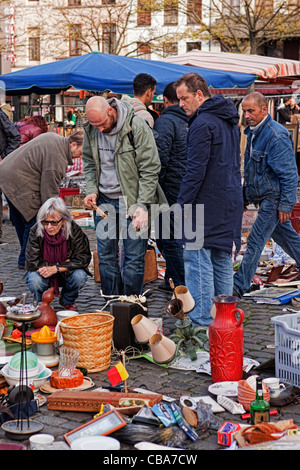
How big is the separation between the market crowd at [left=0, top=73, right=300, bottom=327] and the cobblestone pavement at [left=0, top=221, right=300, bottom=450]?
338 mm

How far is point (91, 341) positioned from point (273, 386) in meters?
1.24

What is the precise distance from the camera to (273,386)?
4.16 metres

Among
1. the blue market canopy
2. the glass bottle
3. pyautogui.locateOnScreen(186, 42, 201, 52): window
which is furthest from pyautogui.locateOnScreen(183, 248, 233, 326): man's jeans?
pyautogui.locateOnScreen(186, 42, 201, 52): window

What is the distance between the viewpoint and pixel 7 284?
296 inches

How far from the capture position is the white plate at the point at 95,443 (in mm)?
3363

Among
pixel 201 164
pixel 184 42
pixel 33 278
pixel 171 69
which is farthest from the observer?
pixel 184 42

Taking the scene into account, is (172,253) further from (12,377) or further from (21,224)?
(12,377)

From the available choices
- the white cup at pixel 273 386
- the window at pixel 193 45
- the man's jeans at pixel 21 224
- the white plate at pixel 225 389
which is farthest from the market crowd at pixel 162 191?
the window at pixel 193 45

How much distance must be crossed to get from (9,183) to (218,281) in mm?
2843

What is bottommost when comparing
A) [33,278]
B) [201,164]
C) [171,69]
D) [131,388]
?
[131,388]

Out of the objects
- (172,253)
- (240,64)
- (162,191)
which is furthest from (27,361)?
(240,64)

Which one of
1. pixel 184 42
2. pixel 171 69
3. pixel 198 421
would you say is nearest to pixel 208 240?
pixel 198 421

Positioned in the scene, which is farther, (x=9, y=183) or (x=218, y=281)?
(x=9, y=183)

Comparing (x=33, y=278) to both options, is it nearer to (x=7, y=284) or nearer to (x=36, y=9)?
(x=7, y=284)
